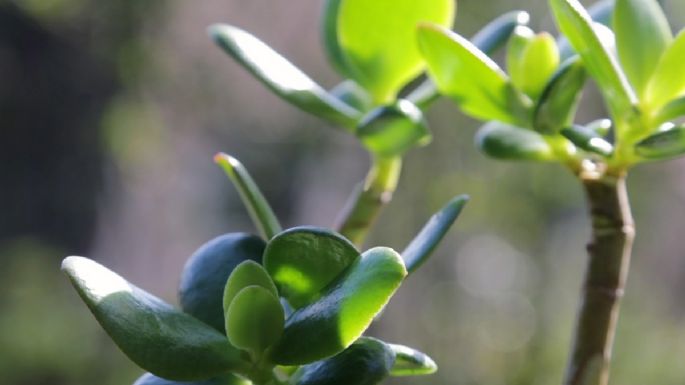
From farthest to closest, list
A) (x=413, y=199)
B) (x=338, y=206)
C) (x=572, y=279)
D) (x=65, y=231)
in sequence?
(x=338, y=206) < (x=65, y=231) < (x=572, y=279) < (x=413, y=199)

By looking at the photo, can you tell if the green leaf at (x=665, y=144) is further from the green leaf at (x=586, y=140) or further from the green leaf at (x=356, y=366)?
the green leaf at (x=356, y=366)

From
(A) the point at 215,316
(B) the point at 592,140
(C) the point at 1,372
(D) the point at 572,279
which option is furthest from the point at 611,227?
(C) the point at 1,372

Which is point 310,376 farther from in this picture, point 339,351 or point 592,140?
point 592,140

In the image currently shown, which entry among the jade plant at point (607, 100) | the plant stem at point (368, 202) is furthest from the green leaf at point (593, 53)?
the plant stem at point (368, 202)

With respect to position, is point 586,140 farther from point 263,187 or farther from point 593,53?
point 263,187

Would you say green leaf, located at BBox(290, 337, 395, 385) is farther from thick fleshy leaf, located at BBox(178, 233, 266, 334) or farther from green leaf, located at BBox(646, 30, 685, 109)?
green leaf, located at BBox(646, 30, 685, 109)

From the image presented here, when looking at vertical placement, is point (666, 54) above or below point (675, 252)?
above

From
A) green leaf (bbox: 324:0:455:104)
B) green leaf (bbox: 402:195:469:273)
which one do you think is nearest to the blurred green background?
green leaf (bbox: 324:0:455:104)
